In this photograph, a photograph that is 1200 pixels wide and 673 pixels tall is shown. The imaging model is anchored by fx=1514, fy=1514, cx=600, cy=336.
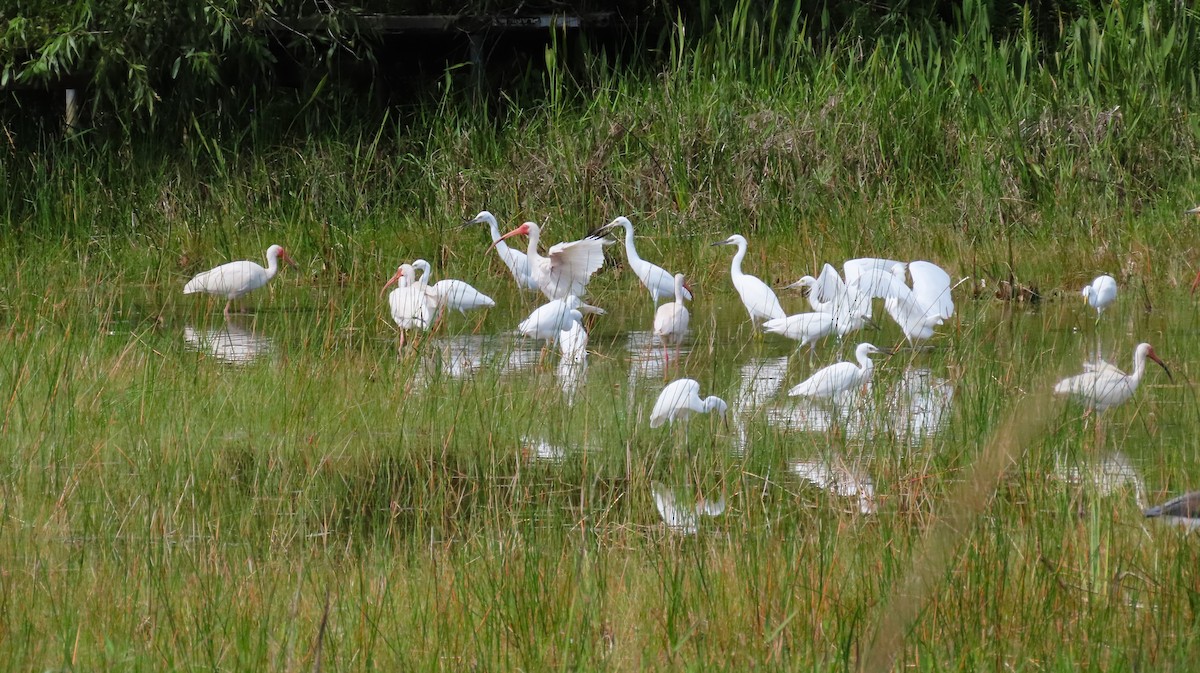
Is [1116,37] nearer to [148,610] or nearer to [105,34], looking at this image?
[105,34]

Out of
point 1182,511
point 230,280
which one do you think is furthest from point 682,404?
point 230,280

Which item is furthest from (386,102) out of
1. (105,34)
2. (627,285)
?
(627,285)

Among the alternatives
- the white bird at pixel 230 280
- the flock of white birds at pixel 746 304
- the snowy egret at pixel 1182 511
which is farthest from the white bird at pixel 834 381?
the white bird at pixel 230 280

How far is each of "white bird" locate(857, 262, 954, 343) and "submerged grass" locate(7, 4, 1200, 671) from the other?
27 cm

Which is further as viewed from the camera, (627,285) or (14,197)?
(14,197)

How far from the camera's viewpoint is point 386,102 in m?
14.5

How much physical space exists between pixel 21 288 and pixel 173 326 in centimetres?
84

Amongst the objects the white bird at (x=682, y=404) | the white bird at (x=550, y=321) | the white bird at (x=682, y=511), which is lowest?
the white bird at (x=682, y=511)

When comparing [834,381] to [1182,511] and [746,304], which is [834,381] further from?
[746,304]

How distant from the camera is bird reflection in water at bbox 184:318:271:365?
22.1 ft

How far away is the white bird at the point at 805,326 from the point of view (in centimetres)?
752

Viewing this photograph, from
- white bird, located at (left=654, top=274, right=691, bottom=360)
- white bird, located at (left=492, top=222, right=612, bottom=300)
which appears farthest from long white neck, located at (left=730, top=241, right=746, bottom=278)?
white bird, located at (left=492, top=222, right=612, bottom=300)

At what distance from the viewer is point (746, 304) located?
8391 mm

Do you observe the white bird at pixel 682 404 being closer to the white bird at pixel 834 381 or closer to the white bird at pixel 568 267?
the white bird at pixel 834 381
